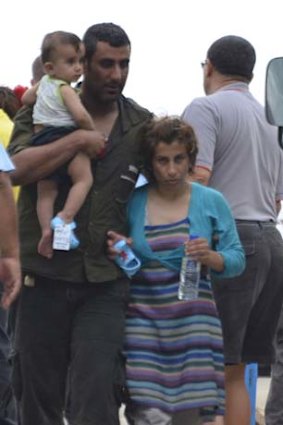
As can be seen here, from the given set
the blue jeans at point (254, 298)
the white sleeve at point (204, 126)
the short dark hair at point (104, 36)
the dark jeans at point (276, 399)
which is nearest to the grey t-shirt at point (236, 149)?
the white sleeve at point (204, 126)

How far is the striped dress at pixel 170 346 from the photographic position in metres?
5.75

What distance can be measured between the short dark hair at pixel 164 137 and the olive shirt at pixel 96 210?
0.05 m

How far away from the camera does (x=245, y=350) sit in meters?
6.81

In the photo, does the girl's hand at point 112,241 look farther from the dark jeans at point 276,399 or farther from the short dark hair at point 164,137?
the dark jeans at point 276,399

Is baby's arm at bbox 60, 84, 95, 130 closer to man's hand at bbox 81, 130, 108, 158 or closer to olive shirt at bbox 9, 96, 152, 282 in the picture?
man's hand at bbox 81, 130, 108, 158

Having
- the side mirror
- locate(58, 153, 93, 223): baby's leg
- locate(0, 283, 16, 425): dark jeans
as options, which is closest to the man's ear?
the side mirror

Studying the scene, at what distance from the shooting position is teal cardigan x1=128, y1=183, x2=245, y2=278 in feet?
19.2

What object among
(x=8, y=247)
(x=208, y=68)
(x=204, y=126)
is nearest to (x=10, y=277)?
(x=8, y=247)

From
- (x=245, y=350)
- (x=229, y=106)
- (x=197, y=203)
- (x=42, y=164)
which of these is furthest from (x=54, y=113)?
(x=245, y=350)

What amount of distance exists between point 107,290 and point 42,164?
60 cm

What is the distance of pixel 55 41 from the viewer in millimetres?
6008

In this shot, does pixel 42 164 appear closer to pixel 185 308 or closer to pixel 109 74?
pixel 109 74

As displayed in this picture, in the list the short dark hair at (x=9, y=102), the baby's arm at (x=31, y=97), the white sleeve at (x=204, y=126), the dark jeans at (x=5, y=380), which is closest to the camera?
the baby's arm at (x=31, y=97)

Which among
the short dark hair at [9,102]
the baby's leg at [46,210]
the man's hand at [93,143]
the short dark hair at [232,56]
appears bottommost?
the short dark hair at [9,102]
